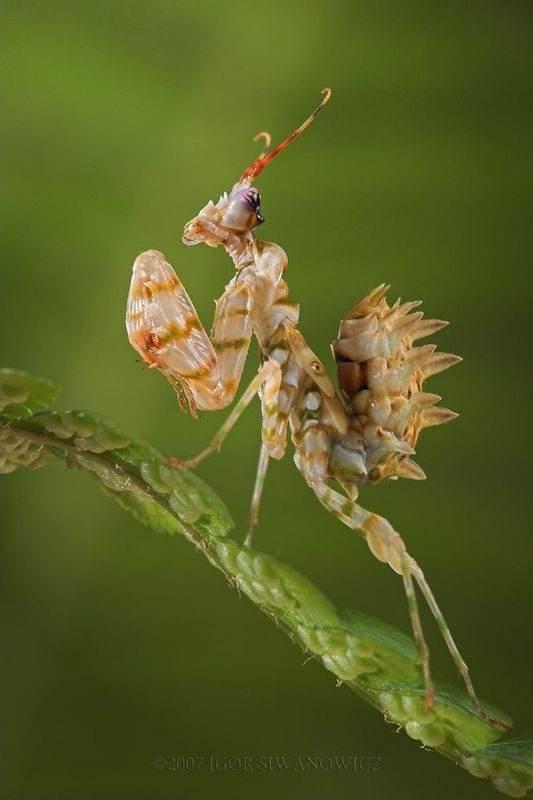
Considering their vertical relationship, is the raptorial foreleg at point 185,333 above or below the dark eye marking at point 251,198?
below

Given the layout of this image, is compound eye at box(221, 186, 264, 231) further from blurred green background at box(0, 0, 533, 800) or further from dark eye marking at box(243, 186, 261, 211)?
blurred green background at box(0, 0, 533, 800)

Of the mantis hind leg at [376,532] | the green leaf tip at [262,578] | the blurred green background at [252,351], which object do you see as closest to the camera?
the green leaf tip at [262,578]

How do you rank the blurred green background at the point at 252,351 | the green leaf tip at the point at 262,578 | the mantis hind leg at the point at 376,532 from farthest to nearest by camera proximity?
the blurred green background at the point at 252,351
the mantis hind leg at the point at 376,532
the green leaf tip at the point at 262,578

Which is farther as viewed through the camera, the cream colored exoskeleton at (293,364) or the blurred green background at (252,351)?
the blurred green background at (252,351)

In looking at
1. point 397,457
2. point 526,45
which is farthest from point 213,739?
point 526,45

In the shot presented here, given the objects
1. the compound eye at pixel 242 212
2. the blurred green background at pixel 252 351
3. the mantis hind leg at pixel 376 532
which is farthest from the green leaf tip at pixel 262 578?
the blurred green background at pixel 252 351

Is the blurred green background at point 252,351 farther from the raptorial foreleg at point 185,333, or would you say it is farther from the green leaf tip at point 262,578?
the green leaf tip at point 262,578

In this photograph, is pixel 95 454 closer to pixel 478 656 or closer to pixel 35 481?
pixel 35 481
